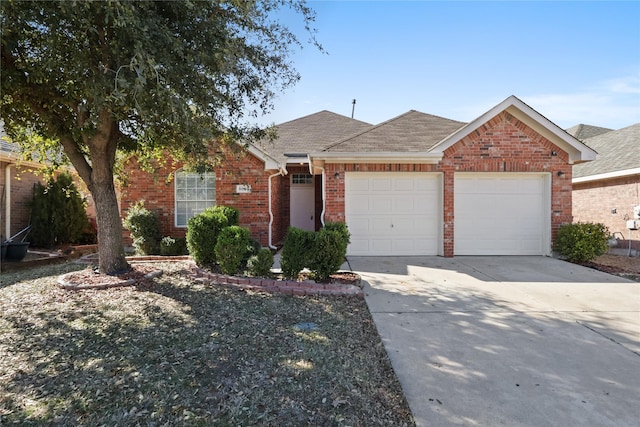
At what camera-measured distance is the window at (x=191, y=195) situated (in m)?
10.3

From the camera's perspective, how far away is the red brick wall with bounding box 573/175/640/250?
10.7m

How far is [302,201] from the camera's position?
1309 cm

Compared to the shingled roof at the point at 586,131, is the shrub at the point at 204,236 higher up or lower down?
lower down

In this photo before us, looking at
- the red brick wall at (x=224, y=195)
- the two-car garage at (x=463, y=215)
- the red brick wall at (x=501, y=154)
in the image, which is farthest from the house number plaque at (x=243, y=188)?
the red brick wall at (x=501, y=154)

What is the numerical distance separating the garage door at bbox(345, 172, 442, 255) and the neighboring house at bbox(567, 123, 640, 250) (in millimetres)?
6563

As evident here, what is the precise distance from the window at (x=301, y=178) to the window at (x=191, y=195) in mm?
3492

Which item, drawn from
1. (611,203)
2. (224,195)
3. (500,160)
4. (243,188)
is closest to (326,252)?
(243,188)

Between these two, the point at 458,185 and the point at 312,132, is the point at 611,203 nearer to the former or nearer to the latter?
the point at 458,185

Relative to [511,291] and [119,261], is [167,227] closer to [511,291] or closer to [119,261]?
[119,261]

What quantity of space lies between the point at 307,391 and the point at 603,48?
10.1 m

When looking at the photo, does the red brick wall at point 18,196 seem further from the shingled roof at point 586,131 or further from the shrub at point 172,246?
the shingled roof at point 586,131

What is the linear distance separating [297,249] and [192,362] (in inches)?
120

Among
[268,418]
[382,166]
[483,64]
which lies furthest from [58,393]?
[483,64]

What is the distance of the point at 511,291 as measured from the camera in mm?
6000
